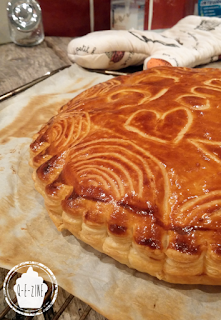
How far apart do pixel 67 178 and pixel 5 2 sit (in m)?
2.45

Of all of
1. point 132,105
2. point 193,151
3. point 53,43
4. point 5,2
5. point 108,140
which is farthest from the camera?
point 53,43

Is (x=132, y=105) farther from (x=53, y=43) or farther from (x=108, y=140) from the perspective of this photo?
(x=53, y=43)

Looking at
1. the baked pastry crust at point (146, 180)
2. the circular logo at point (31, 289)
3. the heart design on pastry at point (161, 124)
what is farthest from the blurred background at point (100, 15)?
the circular logo at point (31, 289)

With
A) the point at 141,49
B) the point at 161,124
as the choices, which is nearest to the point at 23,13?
the point at 141,49

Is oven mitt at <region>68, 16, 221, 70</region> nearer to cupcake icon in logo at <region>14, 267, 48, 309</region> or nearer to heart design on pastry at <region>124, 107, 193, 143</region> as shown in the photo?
heart design on pastry at <region>124, 107, 193, 143</region>

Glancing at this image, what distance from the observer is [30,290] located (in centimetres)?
93

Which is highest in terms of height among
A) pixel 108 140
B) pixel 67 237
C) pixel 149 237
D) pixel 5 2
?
pixel 5 2

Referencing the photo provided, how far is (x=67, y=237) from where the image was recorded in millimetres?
1133

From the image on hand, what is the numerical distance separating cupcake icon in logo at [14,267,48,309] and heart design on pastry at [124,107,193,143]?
0.63 m

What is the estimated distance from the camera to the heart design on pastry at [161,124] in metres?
1.04

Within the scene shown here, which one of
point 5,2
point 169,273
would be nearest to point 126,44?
point 5,2

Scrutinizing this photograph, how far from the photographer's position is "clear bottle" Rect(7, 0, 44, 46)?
2609 millimetres

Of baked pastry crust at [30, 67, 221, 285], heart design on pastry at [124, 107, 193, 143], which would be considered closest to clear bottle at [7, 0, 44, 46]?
baked pastry crust at [30, 67, 221, 285]

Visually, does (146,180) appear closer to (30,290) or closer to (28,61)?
(30,290)
